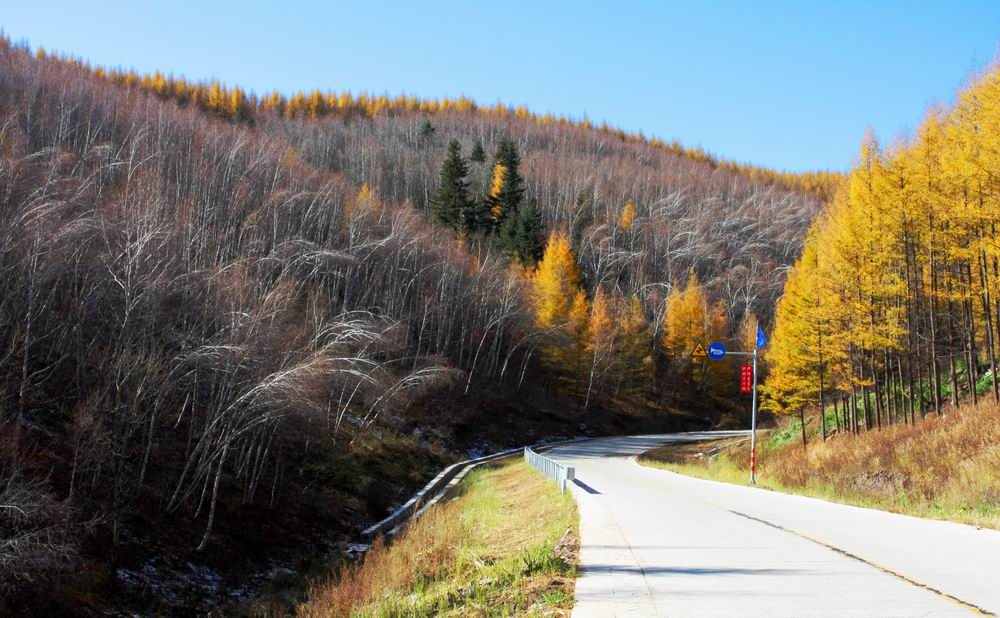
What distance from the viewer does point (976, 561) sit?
772cm

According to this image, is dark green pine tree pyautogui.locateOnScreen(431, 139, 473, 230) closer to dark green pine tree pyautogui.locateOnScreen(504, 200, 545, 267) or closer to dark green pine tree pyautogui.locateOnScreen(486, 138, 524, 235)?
dark green pine tree pyautogui.locateOnScreen(486, 138, 524, 235)

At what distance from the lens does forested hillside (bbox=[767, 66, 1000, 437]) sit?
21078 mm

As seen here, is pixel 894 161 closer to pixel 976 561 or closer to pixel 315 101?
pixel 976 561

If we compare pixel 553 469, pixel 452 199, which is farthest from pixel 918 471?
pixel 452 199

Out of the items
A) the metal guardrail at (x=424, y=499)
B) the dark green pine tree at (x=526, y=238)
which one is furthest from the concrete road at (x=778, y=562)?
the dark green pine tree at (x=526, y=238)

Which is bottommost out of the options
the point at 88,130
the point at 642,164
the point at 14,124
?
the point at 14,124

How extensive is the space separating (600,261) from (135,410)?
67504mm

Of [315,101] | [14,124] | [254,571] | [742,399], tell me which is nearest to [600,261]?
[742,399]

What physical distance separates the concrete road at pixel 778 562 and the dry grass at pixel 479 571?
0.39 m

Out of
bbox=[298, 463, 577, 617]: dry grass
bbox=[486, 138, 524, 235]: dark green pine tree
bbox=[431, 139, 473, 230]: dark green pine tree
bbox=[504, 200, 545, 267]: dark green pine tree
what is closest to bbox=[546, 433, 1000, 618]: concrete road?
bbox=[298, 463, 577, 617]: dry grass

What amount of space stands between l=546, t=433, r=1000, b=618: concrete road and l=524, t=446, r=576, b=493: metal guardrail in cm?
382

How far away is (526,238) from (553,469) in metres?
53.2

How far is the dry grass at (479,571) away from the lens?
7168mm

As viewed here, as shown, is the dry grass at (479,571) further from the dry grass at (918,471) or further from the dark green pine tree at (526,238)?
the dark green pine tree at (526,238)
